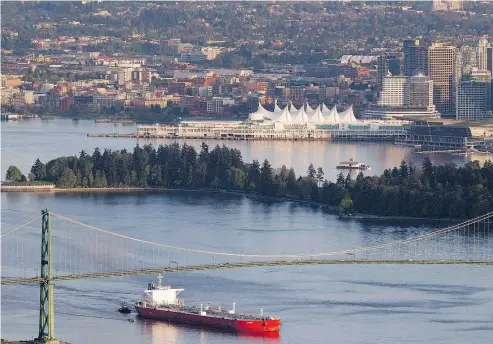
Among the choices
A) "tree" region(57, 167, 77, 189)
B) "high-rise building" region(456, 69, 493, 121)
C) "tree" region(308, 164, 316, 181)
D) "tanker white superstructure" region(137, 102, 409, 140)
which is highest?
"high-rise building" region(456, 69, 493, 121)

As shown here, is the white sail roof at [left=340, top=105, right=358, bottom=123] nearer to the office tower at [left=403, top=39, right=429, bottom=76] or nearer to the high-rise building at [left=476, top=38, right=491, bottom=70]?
the office tower at [left=403, top=39, right=429, bottom=76]

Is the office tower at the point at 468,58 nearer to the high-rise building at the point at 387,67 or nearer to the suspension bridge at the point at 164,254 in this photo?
the high-rise building at the point at 387,67

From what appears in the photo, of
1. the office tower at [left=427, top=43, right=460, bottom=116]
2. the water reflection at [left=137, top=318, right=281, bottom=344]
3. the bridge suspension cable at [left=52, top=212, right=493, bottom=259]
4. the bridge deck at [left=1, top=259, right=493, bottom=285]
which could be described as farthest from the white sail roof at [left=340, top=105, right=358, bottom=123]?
the water reflection at [left=137, top=318, right=281, bottom=344]

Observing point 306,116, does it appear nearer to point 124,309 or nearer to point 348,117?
point 348,117

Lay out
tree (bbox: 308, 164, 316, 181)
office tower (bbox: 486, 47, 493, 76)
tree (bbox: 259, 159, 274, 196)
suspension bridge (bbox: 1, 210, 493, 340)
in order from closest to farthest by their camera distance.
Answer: suspension bridge (bbox: 1, 210, 493, 340), tree (bbox: 259, 159, 274, 196), tree (bbox: 308, 164, 316, 181), office tower (bbox: 486, 47, 493, 76)

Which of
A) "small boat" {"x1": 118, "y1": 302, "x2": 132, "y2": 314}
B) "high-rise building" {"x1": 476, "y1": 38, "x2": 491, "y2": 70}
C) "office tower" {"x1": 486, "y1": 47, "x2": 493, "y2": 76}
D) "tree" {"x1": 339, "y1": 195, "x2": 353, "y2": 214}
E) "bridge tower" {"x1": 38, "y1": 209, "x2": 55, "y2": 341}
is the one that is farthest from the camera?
"office tower" {"x1": 486, "y1": 47, "x2": 493, "y2": 76}

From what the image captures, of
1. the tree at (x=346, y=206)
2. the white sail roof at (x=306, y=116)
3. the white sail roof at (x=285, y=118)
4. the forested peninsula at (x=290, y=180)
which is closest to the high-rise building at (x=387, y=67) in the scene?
the white sail roof at (x=306, y=116)
